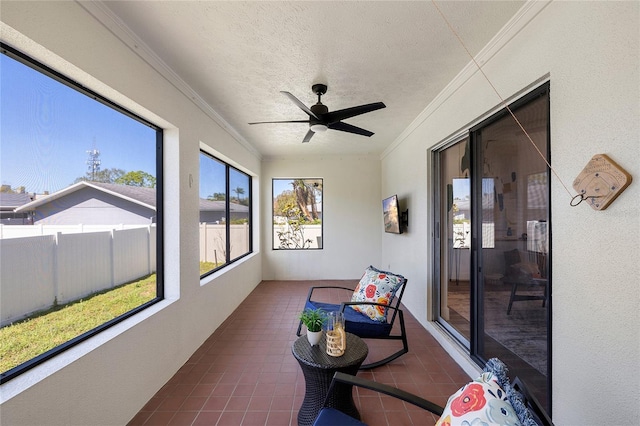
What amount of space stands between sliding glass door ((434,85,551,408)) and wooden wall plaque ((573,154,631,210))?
0.29 metres

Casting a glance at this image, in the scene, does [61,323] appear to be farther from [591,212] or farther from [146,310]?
[591,212]

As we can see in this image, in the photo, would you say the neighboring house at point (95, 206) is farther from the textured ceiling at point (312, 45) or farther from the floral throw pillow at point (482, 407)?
the floral throw pillow at point (482, 407)

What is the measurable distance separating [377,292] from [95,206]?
2.56m

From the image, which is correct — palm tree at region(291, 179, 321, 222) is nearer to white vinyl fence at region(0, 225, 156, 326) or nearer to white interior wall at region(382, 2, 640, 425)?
white vinyl fence at region(0, 225, 156, 326)

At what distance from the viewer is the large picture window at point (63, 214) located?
135 cm

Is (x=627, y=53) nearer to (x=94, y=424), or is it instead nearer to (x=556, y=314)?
(x=556, y=314)

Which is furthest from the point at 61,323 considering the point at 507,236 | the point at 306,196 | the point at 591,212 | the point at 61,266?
the point at 306,196

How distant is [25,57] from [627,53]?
2.89 m

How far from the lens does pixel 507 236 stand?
2076 mm

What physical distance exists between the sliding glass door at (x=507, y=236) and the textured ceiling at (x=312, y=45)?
67 centimetres

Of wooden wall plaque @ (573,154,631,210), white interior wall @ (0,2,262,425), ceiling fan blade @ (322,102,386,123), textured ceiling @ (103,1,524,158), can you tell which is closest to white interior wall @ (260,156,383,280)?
white interior wall @ (0,2,262,425)

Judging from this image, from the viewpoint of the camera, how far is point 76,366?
1.49 metres

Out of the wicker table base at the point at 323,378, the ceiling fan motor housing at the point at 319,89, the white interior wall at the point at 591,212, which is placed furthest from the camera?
the ceiling fan motor housing at the point at 319,89

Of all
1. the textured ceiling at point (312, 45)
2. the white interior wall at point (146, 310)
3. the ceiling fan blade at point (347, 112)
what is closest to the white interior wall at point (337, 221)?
the white interior wall at point (146, 310)
